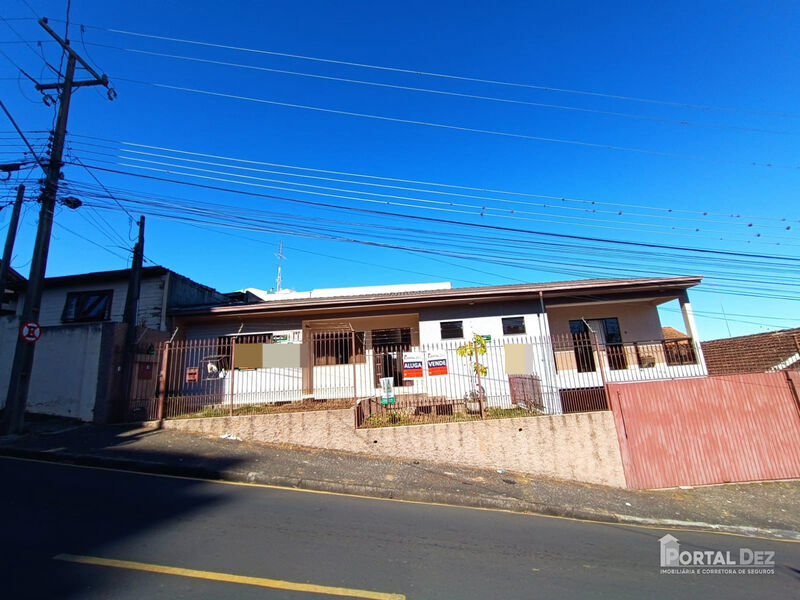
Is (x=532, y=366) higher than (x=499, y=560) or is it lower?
higher

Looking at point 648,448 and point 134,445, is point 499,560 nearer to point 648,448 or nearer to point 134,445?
point 648,448

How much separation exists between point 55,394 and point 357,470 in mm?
9151

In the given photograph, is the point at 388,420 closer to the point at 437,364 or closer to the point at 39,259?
the point at 437,364

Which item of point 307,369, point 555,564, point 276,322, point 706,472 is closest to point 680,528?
point 706,472

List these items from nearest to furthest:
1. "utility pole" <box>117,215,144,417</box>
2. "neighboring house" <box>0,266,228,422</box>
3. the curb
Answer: the curb < "neighboring house" <box>0,266,228,422</box> < "utility pole" <box>117,215,144,417</box>

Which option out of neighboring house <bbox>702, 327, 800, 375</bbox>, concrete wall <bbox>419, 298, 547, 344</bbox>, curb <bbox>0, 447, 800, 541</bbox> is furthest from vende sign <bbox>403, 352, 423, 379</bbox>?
neighboring house <bbox>702, 327, 800, 375</bbox>

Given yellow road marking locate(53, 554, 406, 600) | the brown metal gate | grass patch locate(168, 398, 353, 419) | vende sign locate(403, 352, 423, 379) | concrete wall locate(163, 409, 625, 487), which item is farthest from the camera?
grass patch locate(168, 398, 353, 419)

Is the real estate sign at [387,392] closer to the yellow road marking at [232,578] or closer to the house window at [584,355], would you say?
the house window at [584,355]

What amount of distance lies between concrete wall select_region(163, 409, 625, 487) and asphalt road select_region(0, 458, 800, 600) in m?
2.53

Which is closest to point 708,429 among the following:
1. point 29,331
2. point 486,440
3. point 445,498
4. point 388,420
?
point 486,440

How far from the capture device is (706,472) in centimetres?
923

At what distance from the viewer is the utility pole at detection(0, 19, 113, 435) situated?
906cm

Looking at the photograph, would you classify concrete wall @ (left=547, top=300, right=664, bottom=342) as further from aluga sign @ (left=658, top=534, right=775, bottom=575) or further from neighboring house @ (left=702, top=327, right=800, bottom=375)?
aluga sign @ (left=658, top=534, right=775, bottom=575)

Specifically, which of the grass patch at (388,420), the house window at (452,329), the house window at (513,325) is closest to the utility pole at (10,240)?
the grass patch at (388,420)
